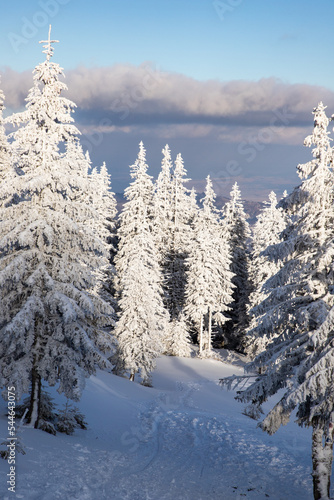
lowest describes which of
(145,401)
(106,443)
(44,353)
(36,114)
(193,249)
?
(145,401)

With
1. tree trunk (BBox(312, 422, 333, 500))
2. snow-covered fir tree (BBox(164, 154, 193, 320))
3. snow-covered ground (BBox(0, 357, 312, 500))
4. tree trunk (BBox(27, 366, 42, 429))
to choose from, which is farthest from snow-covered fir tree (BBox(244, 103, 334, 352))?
snow-covered fir tree (BBox(164, 154, 193, 320))

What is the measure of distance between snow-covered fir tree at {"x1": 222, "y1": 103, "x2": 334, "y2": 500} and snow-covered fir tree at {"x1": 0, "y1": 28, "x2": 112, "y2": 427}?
5842 millimetres

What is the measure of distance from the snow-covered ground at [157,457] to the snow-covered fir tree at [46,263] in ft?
7.37

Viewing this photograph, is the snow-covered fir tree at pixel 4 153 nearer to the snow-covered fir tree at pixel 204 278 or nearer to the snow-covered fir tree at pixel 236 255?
the snow-covered fir tree at pixel 204 278

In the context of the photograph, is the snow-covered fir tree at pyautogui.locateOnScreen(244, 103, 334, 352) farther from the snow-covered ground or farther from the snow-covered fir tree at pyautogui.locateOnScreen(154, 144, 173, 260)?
the snow-covered fir tree at pyautogui.locateOnScreen(154, 144, 173, 260)

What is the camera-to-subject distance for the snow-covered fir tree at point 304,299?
10477 millimetres

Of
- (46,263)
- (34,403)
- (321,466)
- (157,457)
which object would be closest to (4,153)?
(46,263)

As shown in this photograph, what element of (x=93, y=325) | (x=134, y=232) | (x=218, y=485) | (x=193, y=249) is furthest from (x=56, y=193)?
(x=193, y=249)

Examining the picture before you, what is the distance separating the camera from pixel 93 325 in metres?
14.6

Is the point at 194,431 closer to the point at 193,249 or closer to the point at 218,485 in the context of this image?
the point at 218,485

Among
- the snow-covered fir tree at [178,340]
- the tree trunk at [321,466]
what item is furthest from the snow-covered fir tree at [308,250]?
the snow-covered fir tree at [178,340]

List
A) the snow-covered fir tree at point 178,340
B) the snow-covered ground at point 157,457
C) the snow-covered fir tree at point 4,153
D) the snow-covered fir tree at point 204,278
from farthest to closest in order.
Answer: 1. the snow-covered fir tree at point 204,278
2. the snow-covered fir tree at point 178,340
3. the snow-covered fir tree at point 4,153
4. the snow-covered ground at point 157,457

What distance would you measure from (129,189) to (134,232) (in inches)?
164

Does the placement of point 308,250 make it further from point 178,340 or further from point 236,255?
point 236,255
